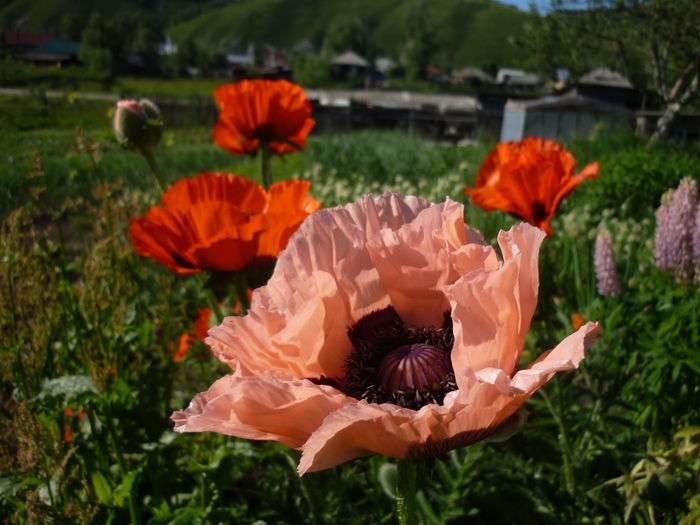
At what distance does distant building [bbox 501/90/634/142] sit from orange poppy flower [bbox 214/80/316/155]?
16953 mm

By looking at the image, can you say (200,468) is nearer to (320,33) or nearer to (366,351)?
(366,351)

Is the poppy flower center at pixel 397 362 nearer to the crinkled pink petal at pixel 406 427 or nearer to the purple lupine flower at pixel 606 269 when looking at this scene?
the crinkled pink petal at pixel 406 427

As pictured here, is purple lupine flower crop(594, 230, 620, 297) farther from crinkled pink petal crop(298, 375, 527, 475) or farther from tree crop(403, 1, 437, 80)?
tree crop(403, 1, 437, 80)

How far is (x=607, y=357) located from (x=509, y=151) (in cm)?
77

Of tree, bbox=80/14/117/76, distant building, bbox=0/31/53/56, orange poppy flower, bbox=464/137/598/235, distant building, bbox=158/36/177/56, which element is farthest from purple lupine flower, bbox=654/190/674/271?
distant building, bbox=158/36/177/56

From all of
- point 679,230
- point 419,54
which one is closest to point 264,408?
point 679,230

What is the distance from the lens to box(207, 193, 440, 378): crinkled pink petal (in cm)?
78

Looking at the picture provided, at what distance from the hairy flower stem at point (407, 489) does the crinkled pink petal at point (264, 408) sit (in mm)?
118

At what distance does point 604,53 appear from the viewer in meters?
19.8

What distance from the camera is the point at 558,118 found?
19594mm

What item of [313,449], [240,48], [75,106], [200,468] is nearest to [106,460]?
[200,468]

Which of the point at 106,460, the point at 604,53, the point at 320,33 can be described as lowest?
the point at 106,460

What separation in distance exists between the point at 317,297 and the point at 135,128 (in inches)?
48.5

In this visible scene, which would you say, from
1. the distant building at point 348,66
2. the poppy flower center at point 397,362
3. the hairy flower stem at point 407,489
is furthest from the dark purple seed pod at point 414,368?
the distant building at point 348,66
